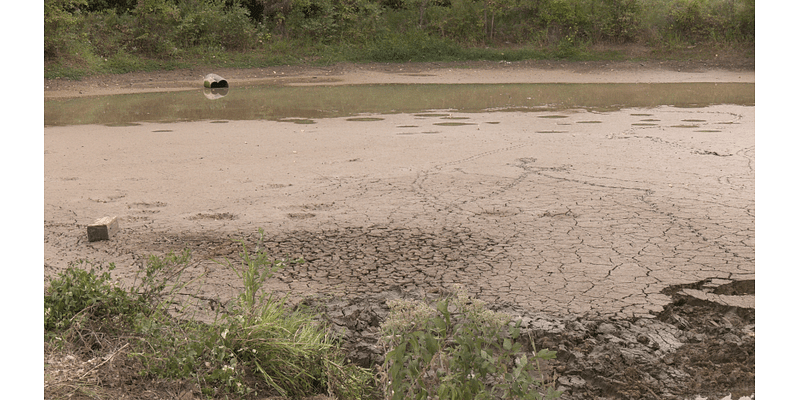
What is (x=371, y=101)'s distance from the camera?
51.3 feet

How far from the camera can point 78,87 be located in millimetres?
19000

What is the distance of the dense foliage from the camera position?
2391 centimetres

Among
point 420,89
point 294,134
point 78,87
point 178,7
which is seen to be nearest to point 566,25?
point 420,89

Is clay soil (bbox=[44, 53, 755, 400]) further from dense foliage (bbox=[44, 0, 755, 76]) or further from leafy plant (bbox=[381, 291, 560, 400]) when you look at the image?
dense foliage (bbox=[44, 0, 755, 76])

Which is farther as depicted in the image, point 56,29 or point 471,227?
point 56,29

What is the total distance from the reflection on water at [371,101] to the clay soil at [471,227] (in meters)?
2.17

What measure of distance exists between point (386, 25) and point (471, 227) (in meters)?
22.8

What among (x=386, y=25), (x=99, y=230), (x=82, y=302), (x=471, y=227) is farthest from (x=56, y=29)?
(x=82, y=302)

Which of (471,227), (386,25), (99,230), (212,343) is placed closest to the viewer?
(212,343)

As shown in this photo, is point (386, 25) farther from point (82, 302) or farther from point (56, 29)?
point (82, 302)

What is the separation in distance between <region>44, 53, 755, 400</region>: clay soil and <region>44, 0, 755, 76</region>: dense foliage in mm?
13442

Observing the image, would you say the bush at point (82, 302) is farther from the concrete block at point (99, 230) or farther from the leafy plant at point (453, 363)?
the concrete block at point (99, 230)

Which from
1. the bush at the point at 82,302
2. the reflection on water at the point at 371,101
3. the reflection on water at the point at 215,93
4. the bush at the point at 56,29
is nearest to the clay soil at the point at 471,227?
the bush at the point at 82,302

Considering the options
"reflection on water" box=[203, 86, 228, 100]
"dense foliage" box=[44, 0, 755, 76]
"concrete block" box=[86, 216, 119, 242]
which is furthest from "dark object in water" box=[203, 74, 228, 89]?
"concrete block" box=[86, 216, 119, 242]
